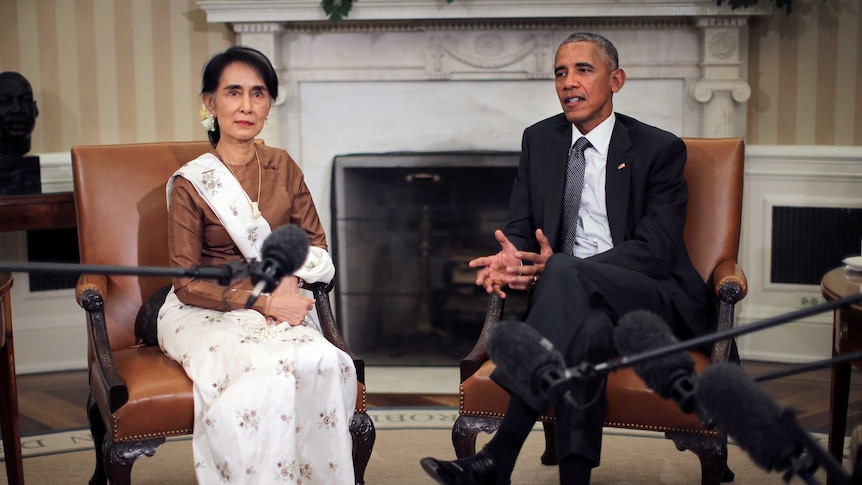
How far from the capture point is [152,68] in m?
4.47

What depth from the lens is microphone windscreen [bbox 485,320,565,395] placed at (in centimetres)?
130

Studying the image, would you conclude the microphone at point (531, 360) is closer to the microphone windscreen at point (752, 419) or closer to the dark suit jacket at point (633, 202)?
the microphone windscreen at point (752, 419)

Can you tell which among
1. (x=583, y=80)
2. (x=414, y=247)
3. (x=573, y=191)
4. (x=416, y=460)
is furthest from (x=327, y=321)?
(x=414, y=247)

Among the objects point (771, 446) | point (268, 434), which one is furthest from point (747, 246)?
point (771, 446)

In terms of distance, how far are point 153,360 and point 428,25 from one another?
233 centimetres

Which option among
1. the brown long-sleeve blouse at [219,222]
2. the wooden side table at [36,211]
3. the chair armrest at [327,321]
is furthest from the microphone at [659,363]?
the wooden side table at [36,211]

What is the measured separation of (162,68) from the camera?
14.7ft

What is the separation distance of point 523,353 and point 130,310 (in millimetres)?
1811

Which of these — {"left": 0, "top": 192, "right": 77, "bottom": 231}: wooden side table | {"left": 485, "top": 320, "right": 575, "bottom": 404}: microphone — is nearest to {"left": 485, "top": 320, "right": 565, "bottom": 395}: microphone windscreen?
{"left": 485, "top": 320, "right": 575, "bottom": 404}: microphone

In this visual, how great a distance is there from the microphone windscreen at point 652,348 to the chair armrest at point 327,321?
129 centimetres

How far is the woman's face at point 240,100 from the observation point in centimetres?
268

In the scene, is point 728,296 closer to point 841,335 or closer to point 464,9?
point 841,335

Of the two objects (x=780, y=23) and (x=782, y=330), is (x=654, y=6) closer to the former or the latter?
(x=780, y=23)

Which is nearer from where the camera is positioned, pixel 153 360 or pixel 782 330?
pixel 153 360
